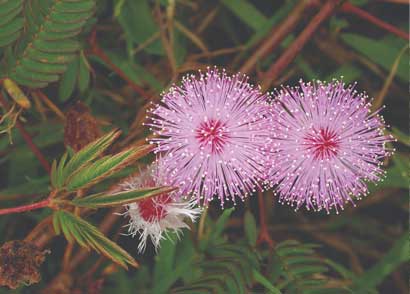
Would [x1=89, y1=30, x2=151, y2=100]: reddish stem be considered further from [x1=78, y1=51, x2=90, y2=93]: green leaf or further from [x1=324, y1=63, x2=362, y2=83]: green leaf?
[x1=324, y1=63, x2=362, y2=83]: green leaf

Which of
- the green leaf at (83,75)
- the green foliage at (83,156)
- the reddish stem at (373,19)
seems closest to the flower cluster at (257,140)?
the green foliage at (83,156)

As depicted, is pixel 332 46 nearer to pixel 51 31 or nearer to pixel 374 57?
pixel 374 57

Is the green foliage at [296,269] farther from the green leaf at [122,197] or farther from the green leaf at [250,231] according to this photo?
the green leaf at [122,197]

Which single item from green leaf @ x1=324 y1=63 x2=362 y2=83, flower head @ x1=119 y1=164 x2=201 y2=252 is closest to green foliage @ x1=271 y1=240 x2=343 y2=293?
flower head @ x1=119 y1=164 x2=201 y2=252

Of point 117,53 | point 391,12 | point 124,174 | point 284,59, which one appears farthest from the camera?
point 391,12

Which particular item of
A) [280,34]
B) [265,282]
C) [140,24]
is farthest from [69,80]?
[265,282]

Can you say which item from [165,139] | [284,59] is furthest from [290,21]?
[165,139]
